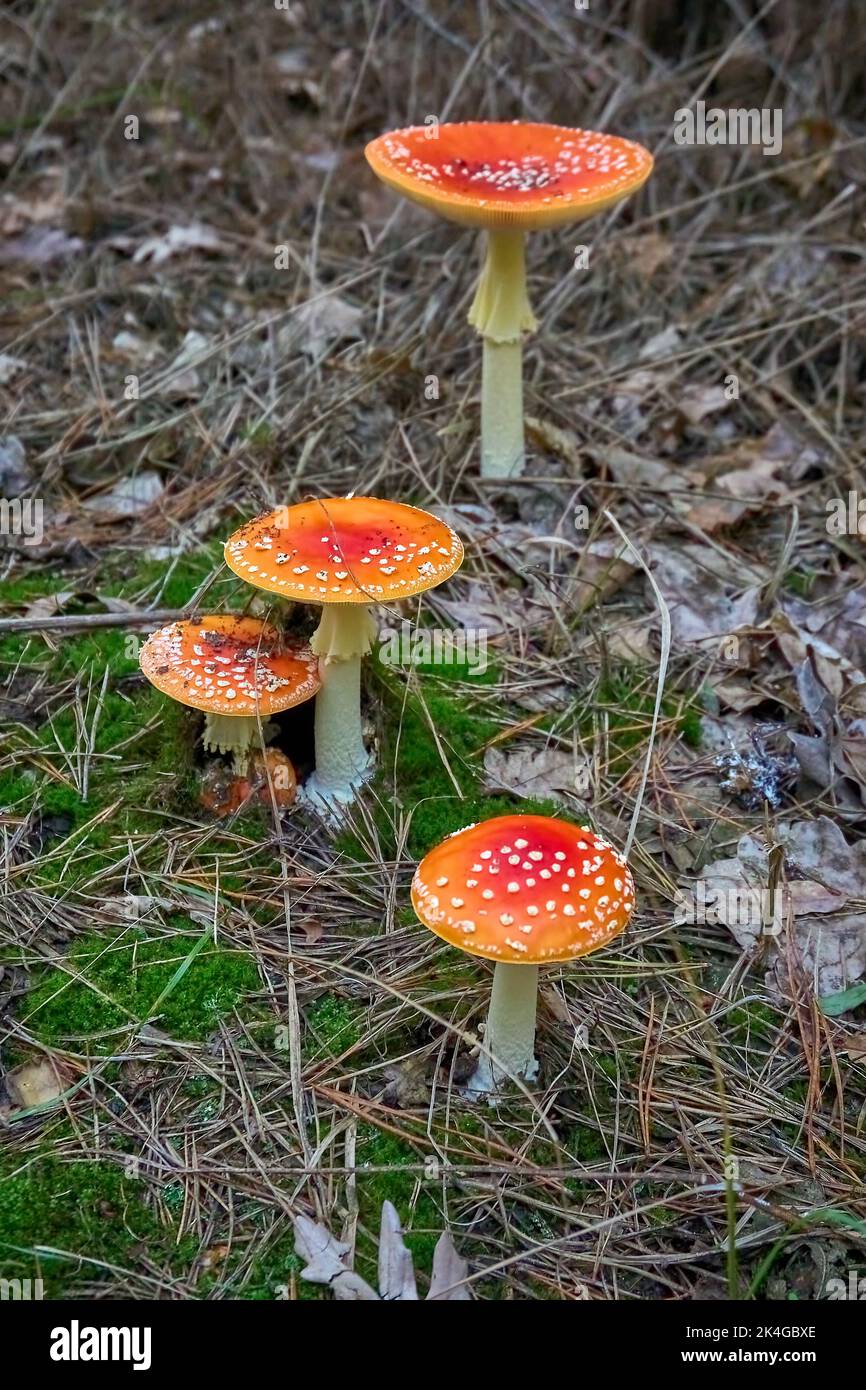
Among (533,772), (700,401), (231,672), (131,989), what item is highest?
(700,401)

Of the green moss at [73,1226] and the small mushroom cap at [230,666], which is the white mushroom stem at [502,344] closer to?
the small mushroom cap at [230,666]

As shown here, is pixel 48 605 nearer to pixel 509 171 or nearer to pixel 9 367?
pixel 9 367

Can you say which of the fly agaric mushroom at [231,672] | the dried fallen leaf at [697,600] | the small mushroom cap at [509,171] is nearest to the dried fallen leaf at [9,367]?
the small mushroom cap at [509,171]

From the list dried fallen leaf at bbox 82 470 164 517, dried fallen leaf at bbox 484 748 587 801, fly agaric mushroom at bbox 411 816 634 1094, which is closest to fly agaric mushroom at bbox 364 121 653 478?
dried fallen leaf at bbox 82 470 164 517

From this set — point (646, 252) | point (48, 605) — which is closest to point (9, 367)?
point (48, 605)

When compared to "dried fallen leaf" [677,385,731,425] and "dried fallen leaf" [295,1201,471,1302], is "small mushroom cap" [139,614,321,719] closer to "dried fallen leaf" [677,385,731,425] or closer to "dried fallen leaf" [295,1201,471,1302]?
"dried fallen leaf" [295,1201,471,1302]
